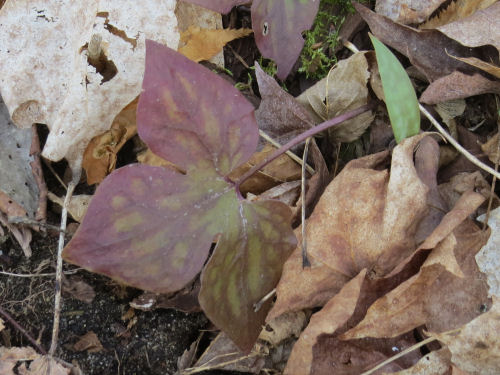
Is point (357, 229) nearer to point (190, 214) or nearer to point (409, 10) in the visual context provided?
point (190, 214)

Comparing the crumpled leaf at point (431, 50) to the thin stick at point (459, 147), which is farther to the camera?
the crumpled leaf at point (431, 50)

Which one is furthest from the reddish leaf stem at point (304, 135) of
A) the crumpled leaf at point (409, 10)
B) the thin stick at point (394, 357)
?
the thin stick at point (394, 357)

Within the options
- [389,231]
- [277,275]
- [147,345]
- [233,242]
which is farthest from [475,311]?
[147,345]

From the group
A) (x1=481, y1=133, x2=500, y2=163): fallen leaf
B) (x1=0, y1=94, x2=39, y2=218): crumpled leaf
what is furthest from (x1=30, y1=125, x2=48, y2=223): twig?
(x1=481, y1=133, x2=500, y2=163): fallen leaf

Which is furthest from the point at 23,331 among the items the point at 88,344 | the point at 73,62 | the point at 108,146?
the point at 73,62

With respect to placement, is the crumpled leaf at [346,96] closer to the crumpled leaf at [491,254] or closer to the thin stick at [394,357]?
the crumpled leaf at [491,254]

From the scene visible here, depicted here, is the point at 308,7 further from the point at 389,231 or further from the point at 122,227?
the point at 122,227
